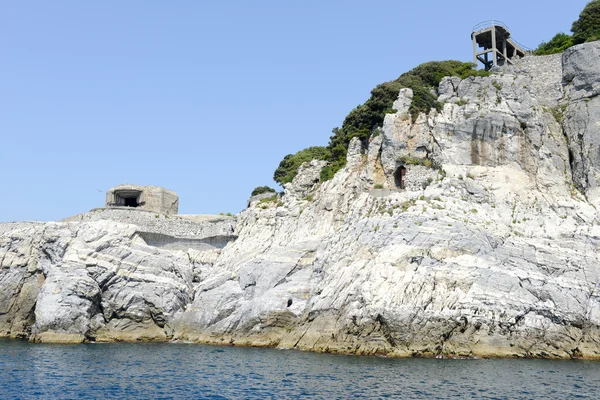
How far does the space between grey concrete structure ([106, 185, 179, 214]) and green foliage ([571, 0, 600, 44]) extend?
3520 centimetres

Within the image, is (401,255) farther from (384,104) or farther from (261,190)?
(261,190)

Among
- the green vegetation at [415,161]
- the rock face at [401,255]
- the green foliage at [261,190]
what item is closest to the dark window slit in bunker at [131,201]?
the rock face at [401,255]

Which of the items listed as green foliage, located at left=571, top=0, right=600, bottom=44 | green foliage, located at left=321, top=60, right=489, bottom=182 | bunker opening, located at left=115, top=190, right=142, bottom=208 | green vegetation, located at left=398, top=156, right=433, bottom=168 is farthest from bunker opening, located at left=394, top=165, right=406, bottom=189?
bunker opening, located at left=115, top=190, right=142, bottom=208

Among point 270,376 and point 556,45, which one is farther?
point 556,45

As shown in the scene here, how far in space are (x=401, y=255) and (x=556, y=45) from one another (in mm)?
28536

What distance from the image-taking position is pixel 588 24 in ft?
167

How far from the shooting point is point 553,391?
2442 cm

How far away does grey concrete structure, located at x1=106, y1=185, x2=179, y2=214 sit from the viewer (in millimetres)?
50938

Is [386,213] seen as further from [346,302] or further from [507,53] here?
[507,53]

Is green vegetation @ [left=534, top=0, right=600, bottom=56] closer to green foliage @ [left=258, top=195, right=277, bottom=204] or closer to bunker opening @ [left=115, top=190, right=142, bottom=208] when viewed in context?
green foliage @ [left=258, top=195, right=277, bottom=204]

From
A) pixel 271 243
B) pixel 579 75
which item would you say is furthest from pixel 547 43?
pixel 271 243

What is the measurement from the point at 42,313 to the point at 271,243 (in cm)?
1552


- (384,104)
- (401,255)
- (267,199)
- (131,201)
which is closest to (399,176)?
(384,104)

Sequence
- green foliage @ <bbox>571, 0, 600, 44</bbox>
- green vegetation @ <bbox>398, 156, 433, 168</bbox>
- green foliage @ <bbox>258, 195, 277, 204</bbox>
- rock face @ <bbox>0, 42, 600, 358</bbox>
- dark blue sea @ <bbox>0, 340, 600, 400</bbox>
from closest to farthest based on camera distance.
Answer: dark blue sea @ <bbox>0, 340, 600, 400</bbox> → rock face @ <bbox>0, 42, 600, 358</bbox> → green vegetation @ <bbox>398, 156, 433, 168</bbox> → green foliage @ <bbox>258, 195, 277, 204</bbox> → green foliage @ <bbox>571, 0, 600, 44</bbox>
